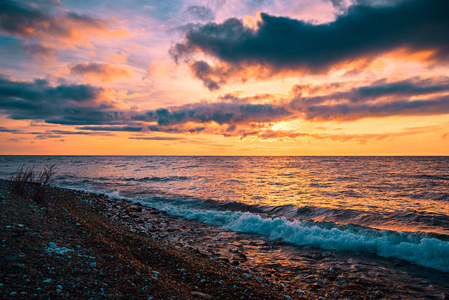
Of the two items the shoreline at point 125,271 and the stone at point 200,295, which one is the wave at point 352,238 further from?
the stone at point 200,295

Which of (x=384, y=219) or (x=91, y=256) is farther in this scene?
(x=384, y=219)

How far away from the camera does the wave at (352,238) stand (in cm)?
933

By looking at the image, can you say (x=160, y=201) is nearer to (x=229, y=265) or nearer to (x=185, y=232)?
(x=185, y=232)

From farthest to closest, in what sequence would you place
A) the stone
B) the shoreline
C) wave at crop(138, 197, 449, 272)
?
wave at crop(138, 197, 449, 272) → the stone → the shoreline

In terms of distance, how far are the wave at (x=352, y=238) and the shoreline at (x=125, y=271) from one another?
3.01 meters

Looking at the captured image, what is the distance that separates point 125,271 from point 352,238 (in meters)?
10.3

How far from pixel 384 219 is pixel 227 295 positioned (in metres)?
13.7

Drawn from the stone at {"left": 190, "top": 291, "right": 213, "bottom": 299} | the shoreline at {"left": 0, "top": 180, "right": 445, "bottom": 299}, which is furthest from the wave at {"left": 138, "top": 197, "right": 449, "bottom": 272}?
the stone at {"left": 190, "top": 291, "right": 213, "bottom": 299}

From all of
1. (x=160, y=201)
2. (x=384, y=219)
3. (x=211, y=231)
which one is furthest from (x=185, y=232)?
(x=384, y=219)

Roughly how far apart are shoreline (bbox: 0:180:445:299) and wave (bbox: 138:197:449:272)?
3.01 meters

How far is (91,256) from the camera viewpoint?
233 inches

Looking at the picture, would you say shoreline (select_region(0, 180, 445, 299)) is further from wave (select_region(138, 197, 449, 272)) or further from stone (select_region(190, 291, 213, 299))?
wave (select_region(138, 197, 449, 272))

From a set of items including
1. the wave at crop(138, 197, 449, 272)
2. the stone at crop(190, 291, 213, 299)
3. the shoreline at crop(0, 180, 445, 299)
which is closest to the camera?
the shoreline at crop(0, 180, 445, 299)

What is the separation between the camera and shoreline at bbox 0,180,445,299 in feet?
15.0
